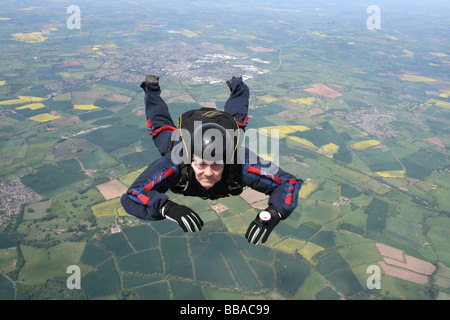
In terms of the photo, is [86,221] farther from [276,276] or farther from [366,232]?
[366,232]

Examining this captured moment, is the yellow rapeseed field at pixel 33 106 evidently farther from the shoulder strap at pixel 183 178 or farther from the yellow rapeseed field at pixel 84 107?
the shoulder strap at pixel 183 178

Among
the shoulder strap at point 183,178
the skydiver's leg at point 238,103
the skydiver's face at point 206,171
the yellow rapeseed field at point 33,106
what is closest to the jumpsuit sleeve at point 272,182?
the skydiver's face at point 206,171

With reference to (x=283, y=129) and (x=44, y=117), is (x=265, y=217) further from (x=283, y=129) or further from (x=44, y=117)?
(x=44, y=117)

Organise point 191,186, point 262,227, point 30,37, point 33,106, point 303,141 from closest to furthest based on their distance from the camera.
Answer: point 262,227 → point 191,186 → point 303,141 → point 33,106 → point 30,37

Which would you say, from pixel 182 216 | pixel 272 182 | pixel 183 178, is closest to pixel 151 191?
pixel 183 178

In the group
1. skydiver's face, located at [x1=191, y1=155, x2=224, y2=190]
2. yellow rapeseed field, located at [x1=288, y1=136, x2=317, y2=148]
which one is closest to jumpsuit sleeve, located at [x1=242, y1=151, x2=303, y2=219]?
skydiver's face, located at [x1=191, y1=155, x2=224, y2=190]

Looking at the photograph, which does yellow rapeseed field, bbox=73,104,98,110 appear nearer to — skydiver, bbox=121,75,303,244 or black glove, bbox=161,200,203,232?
skydiver, bbox=121,75,303,244
